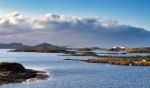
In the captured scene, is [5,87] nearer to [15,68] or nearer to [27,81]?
[27,81]

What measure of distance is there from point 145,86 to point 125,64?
7222cm

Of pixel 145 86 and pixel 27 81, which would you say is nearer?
pixel 145 86

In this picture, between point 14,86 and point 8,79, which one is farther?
point 8,79

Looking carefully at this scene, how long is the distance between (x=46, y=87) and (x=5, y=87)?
7.41 meters

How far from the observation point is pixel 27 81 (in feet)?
261

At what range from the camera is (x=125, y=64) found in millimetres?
144750

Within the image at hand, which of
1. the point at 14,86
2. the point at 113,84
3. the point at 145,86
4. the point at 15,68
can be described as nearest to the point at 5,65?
the point at 15,68

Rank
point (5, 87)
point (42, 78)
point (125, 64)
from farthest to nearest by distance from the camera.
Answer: point (125, 64) → point (42, 78) → point (5, 87)

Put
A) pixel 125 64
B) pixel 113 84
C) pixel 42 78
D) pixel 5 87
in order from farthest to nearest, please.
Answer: pixel 125 64 → pixel 42 78 → pixel 113 84 → pixel 5 87

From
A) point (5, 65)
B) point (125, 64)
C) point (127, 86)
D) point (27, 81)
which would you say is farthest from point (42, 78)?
point (125, 64)

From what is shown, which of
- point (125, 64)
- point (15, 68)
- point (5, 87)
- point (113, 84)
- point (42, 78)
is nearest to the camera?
point (5, 87)

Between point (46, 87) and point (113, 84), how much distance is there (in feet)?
45.9

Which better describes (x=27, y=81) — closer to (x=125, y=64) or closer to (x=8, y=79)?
(x=8, y=79)

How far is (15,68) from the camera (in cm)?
9500
